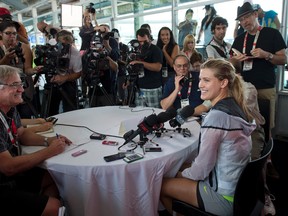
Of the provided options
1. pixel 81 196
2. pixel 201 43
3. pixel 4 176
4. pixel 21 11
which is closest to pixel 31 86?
pixel 4 176

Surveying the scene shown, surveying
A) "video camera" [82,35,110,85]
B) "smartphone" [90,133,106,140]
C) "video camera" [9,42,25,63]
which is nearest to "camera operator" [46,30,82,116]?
"video camera" [82,35,110,85]

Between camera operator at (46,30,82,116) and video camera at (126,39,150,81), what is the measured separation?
65cm

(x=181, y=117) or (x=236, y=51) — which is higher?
(x=236, y=51)

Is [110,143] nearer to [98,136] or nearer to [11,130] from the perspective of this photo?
[98,136]

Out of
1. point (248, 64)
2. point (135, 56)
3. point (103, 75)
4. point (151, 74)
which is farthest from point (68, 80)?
point (248, 64)

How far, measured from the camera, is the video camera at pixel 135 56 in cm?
274

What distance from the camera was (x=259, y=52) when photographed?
7.81 feet

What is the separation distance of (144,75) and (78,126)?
4.03 feet

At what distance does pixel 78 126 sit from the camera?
190 cm

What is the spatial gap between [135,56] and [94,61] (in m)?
0.48

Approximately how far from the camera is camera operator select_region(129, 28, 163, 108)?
9.34ft

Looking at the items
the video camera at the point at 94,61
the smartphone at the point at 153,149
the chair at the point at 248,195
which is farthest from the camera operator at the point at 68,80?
the chair at the point at 248,195

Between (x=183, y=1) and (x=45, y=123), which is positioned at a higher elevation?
(x=183, y=1)

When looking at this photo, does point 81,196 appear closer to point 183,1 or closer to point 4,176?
point 4,176
